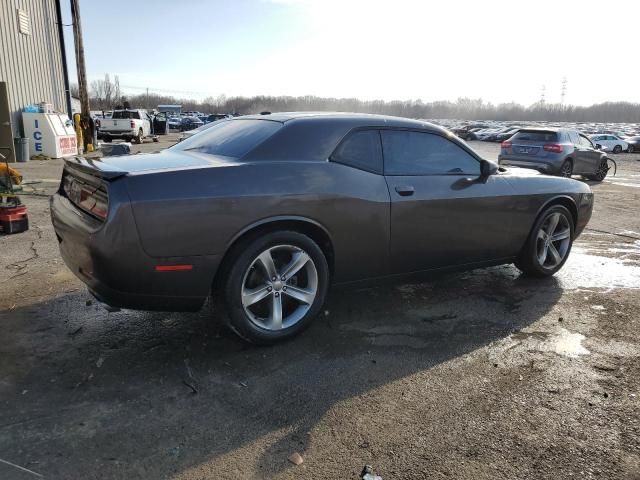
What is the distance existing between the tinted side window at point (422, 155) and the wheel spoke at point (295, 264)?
0.96m

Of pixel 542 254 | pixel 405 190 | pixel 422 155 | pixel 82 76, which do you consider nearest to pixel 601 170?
pixel 542 254

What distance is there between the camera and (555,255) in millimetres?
5199

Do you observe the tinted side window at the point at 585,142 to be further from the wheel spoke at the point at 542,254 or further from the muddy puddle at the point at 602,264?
the wheel spoke at the point at 542,254

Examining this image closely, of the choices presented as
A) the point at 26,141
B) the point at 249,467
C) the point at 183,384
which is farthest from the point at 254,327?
the point at 26,141

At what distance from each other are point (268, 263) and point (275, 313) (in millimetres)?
362

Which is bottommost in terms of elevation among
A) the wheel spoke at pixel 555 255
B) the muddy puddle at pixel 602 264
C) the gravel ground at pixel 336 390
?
the muddy puddle at pixel 602 264

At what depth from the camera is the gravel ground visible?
→ 2393mm

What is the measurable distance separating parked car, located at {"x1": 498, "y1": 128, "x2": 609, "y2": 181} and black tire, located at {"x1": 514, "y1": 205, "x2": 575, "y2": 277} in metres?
8.90

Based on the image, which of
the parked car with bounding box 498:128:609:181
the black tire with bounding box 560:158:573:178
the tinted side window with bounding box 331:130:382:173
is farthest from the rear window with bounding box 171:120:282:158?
the black tire with bounding box 560:158:573:178

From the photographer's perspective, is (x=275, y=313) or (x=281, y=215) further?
(x=275, y=313)

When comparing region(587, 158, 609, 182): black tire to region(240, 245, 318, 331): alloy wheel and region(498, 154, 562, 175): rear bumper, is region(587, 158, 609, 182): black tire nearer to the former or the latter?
region(498, 154, 562, 175): rear bumper

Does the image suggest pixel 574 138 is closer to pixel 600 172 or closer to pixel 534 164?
pixel 600 172

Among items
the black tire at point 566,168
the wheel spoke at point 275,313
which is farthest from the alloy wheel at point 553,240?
the black tire at point 566,168

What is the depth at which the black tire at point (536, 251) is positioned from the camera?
16.1 ft
